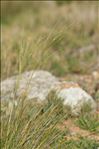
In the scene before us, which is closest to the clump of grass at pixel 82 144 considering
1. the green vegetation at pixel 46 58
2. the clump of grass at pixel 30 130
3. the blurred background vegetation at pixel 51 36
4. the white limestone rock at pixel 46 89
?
the green vegetation at pixel 46 58

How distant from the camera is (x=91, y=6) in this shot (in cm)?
1062

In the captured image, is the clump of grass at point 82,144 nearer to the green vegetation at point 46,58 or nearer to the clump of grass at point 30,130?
the green vegetation at point 46,58

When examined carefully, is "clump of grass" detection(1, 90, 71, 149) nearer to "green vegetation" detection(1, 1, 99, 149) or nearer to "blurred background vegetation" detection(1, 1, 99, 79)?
"green vegetation" detection(1, 1, 99, 149)

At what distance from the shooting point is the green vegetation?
4219 mm

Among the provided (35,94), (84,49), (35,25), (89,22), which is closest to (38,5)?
(35,25)

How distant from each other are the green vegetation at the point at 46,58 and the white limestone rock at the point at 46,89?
10 cm

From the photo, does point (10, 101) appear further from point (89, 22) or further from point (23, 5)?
point (23, 5)

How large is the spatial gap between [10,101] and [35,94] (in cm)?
26

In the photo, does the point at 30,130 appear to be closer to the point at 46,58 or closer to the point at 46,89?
the point at 46,58

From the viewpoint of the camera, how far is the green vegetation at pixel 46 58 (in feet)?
13.8

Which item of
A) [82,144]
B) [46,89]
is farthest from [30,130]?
[46,89]

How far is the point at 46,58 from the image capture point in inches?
206

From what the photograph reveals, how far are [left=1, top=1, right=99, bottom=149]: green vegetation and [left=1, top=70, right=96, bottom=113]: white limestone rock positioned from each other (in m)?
0.10

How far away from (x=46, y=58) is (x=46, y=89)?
577mm
